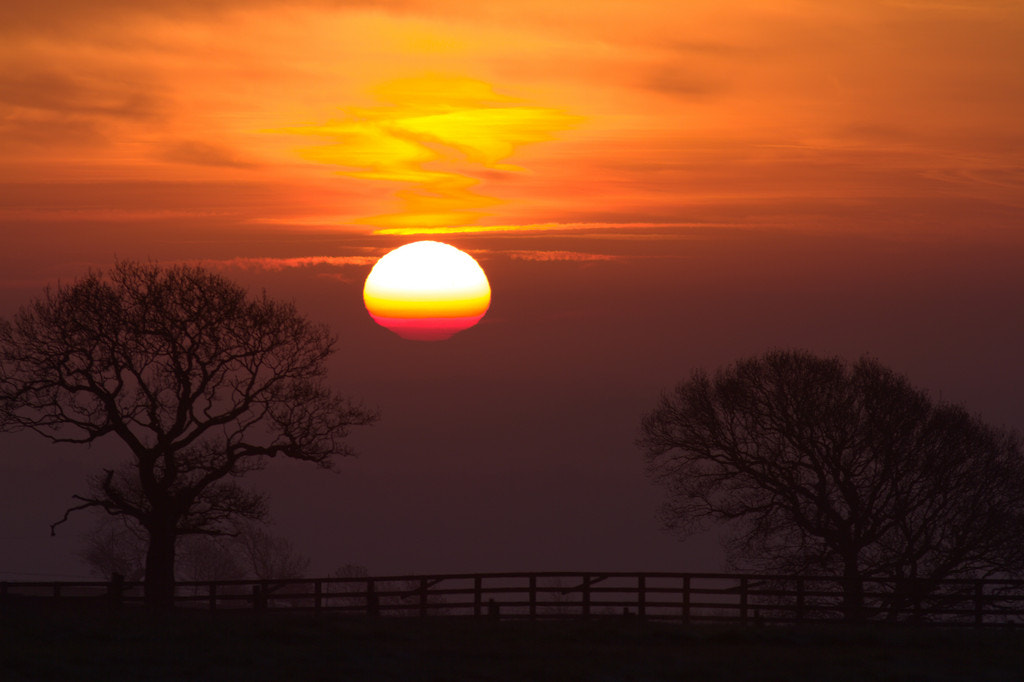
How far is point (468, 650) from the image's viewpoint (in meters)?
21.5

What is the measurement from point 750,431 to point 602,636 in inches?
580

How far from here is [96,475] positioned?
1355 inches

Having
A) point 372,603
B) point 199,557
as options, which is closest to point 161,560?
point 372,603

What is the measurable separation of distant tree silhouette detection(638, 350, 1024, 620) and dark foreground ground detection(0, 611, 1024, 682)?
31.4 ft

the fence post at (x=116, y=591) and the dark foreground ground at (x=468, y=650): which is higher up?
the fence post at (x=116, y=591)

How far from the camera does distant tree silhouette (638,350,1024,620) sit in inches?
1384

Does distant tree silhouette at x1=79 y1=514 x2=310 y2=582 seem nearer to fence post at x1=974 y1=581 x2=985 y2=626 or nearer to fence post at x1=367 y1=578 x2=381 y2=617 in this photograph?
fence post at x1=367 y1=578 x2=381 y2=617

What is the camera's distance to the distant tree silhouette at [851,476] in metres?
35.2

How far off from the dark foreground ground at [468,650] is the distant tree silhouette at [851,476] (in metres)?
9.59

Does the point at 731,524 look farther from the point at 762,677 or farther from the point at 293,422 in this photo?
the point at 762,677

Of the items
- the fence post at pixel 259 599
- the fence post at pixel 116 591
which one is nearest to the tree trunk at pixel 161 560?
the fence post at pixel 116 591

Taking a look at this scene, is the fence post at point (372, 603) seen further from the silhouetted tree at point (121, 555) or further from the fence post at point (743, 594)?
the silhouetted tree at point (121, 555)

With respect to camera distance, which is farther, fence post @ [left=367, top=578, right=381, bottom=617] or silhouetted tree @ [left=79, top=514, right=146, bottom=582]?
silhouetted tree @ [left=79, top=514, right=146, bottom=582]

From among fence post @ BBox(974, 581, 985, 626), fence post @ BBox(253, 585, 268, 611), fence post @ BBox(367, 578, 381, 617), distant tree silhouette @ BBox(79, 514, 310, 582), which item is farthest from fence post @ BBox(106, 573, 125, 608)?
distant tree silhouette @ BBox(79, 514, 310, 582)
